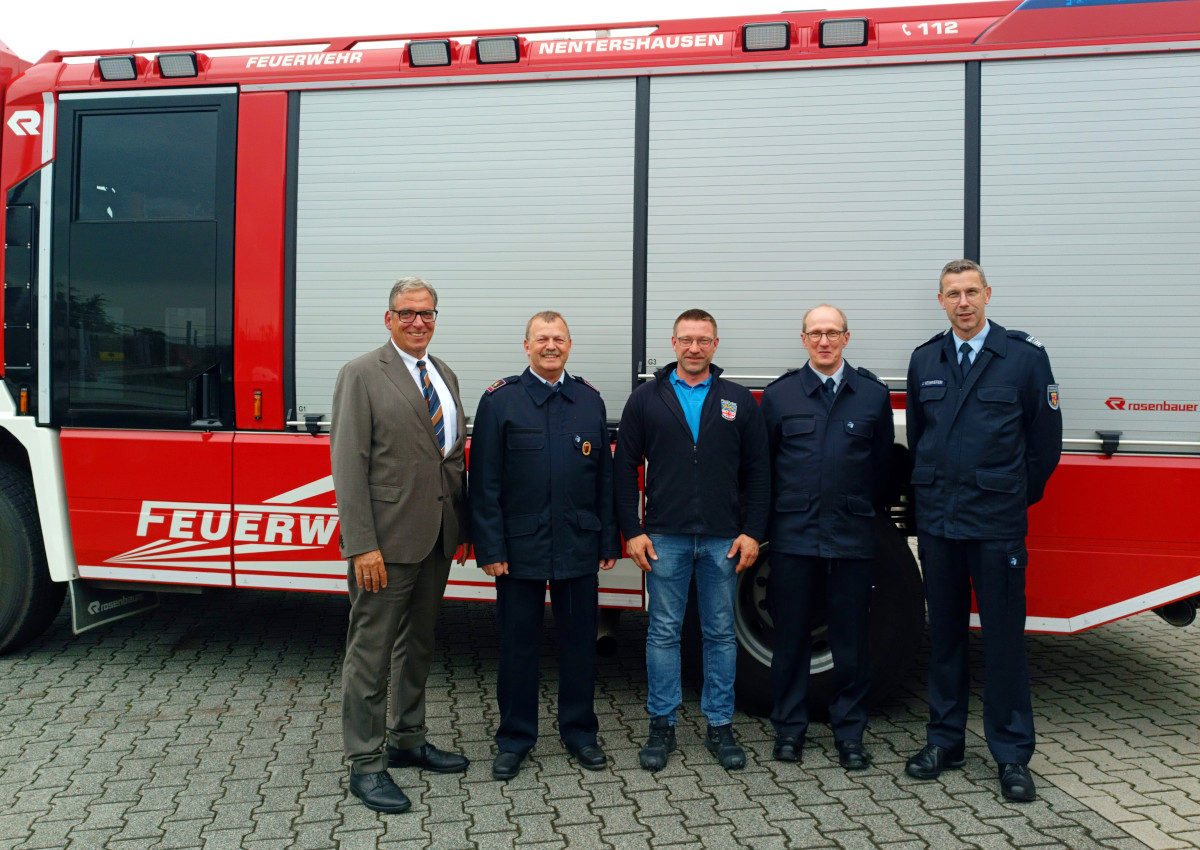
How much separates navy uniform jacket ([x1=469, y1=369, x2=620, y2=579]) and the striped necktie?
0.40 ft

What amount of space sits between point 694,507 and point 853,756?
3.85 ft

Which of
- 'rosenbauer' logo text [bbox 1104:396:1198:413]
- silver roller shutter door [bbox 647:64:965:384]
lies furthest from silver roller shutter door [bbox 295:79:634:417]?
'rosenbauer' logo text [bbox 1104:396:1198:413]

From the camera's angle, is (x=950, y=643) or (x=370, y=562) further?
(x=950, y=643)

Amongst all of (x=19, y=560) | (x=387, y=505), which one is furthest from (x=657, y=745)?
(x=19, y=560)

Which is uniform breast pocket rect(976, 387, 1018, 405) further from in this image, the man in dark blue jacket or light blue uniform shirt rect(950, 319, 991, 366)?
the man in dark blue jacket

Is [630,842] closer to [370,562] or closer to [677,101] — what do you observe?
[370,562]

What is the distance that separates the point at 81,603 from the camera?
15.1ft

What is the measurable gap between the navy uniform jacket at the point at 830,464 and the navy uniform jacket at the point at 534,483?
2.56 ft

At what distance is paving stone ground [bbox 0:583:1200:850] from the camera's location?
2.96m

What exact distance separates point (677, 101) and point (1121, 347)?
7.25ft

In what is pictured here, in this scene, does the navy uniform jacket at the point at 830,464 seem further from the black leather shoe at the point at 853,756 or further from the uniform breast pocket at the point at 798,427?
the black leather shoe at the point at 853,756

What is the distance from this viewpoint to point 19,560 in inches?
181

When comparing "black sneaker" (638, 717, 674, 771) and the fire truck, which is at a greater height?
the fire truck

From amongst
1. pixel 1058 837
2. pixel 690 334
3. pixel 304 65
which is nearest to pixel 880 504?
pixel 690 334
